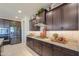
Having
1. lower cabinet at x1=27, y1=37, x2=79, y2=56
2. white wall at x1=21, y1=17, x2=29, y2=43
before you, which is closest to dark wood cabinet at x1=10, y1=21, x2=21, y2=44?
white wall at x1=21, y1=17, x2=29, y2=43

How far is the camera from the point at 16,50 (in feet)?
9.50

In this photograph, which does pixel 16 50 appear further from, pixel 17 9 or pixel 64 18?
A: pixel 64 18

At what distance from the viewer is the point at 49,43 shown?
3.29m

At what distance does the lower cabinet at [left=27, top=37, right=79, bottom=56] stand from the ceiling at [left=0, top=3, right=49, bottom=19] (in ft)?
1.84

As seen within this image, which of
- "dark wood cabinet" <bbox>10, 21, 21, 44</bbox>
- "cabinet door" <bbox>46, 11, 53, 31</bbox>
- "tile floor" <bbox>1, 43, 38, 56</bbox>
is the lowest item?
"tile floor" <bbox>1, 43, 38, 56</bbox>

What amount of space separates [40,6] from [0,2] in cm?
78

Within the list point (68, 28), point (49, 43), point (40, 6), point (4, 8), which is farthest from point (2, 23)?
point (68, 28)

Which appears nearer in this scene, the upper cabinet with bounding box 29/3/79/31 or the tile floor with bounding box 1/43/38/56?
the tile floor with bounding box 1/43/38/56

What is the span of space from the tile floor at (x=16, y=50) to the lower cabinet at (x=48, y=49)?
0.61ft

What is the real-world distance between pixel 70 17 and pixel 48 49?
917mm

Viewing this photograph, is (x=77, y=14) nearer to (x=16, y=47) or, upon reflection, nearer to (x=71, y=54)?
(x=71, y=54)

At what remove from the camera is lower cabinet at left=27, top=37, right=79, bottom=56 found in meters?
2.58

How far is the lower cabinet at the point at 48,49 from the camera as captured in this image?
258 cm

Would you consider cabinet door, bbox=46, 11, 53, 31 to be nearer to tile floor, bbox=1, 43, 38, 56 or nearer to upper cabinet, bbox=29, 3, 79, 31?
upper cabinet, bbox=29, 3, 79, 31
